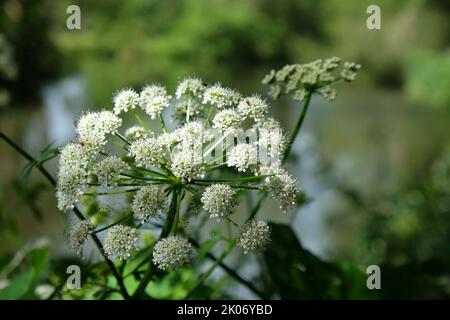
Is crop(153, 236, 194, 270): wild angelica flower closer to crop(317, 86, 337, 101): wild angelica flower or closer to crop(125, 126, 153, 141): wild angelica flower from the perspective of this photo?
crop(125, 126, 153, 141): wild angelica flower

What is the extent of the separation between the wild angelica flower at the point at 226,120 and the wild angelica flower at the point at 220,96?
17 millimetres

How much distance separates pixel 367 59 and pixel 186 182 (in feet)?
34.2

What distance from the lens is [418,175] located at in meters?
5.95

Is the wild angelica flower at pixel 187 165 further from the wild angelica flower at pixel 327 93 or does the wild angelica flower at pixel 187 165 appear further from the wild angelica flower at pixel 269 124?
the wild angelica flower at pixel 327 93

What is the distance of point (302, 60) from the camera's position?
11.2 m

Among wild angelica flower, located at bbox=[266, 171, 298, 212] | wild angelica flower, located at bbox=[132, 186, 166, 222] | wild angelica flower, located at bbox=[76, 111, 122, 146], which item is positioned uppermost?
wild angelica flower, located at bbox=[76, 111, 122, 146]

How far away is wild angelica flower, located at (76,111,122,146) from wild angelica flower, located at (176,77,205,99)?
0.09 m

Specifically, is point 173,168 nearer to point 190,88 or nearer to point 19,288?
point 190,88

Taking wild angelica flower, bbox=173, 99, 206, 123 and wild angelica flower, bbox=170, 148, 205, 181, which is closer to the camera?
wild angelica flower, bbox=170, 148, 205, 181

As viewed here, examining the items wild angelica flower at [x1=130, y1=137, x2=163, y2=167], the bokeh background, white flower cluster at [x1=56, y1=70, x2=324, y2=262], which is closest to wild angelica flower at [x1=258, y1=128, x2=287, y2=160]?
white flower cluster at [x1=56, y1=70, x2=324, y2=262]

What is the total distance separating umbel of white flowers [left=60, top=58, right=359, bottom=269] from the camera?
54cm

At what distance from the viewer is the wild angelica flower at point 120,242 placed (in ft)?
1.77

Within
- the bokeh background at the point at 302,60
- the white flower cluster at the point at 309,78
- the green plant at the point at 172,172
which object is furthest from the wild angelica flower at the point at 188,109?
the bokeh background at the point at 302,60
